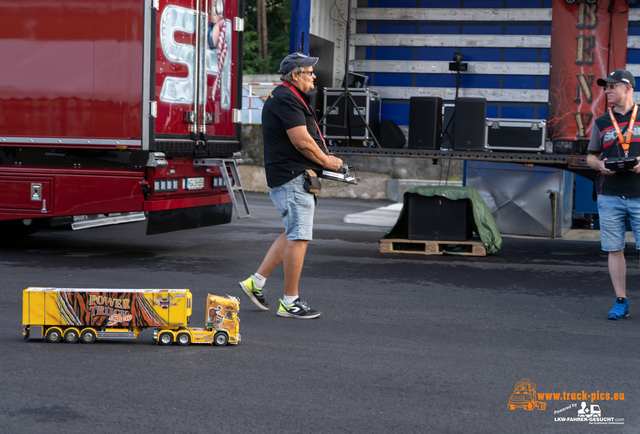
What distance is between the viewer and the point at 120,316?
185 inches

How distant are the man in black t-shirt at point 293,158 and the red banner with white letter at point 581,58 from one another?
5933 mm

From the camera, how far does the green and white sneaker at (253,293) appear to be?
18.9 ft

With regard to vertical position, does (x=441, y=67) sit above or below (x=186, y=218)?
above

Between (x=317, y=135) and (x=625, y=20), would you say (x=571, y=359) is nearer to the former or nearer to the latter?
(x=317, y=135)

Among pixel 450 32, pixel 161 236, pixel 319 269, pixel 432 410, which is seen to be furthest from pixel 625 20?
pixel 432 410

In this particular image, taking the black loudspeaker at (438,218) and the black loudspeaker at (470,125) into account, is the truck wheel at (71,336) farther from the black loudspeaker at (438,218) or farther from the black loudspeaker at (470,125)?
the black loudspeaker at (470,125)

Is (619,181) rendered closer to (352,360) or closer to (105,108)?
(352,360)

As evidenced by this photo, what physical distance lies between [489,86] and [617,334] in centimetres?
630

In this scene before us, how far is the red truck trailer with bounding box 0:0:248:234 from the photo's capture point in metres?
8.04

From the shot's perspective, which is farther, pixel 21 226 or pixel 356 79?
pixel 356 79

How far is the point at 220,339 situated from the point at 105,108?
4194 millimetres

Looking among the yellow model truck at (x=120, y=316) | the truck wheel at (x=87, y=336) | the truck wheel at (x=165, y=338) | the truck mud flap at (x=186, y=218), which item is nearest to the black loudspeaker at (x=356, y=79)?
the truck mud flap at (x=186, y=218)

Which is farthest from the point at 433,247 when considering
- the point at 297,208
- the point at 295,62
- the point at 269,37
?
the point at 269,37

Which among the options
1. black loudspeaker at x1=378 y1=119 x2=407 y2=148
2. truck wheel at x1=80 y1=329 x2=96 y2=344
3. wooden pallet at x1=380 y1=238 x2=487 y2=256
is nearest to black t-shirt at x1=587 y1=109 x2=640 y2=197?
wooden pallet at x1=380 y1=238 x2=487 y2=256
